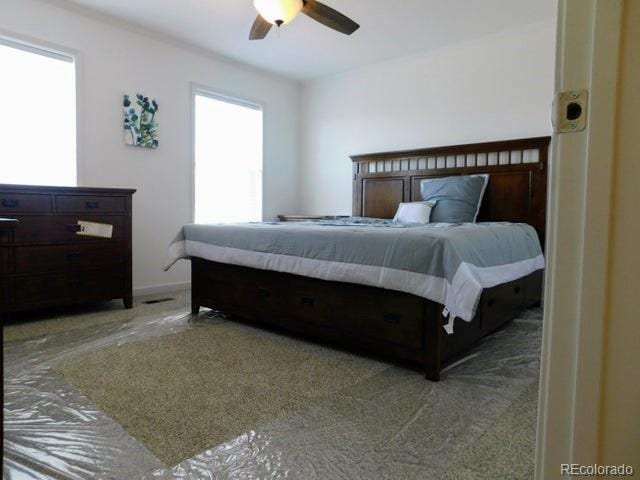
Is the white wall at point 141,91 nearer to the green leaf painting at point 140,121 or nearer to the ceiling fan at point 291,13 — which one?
the green leaf painting at point 140,121

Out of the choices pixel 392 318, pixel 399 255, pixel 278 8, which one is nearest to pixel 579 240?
pixel 399 255

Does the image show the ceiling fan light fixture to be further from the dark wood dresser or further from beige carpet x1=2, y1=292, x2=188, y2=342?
beige carpet x1=2, y1=292, x2=188, y2=342

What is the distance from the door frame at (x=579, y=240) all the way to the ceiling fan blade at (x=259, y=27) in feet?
8.61

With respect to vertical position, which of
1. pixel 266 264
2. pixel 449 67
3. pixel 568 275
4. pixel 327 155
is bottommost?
pixel 266 264

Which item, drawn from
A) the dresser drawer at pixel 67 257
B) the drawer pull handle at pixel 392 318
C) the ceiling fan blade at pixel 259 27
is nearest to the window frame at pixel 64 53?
the dresser drawer at pixel 67 257

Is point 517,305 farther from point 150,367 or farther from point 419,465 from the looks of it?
point 150,367

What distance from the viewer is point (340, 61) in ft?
14.9

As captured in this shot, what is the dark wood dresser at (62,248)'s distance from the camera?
283 cm

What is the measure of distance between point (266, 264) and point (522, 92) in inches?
111

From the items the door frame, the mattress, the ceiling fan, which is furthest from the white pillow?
the door frame

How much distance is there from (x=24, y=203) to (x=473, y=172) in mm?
3701

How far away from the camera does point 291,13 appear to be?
8.18ft

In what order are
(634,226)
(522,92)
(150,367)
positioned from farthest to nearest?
(522,92)
(150,367)
(634,226)

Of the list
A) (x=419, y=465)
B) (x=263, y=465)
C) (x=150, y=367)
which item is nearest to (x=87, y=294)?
(x=150, y=367)
